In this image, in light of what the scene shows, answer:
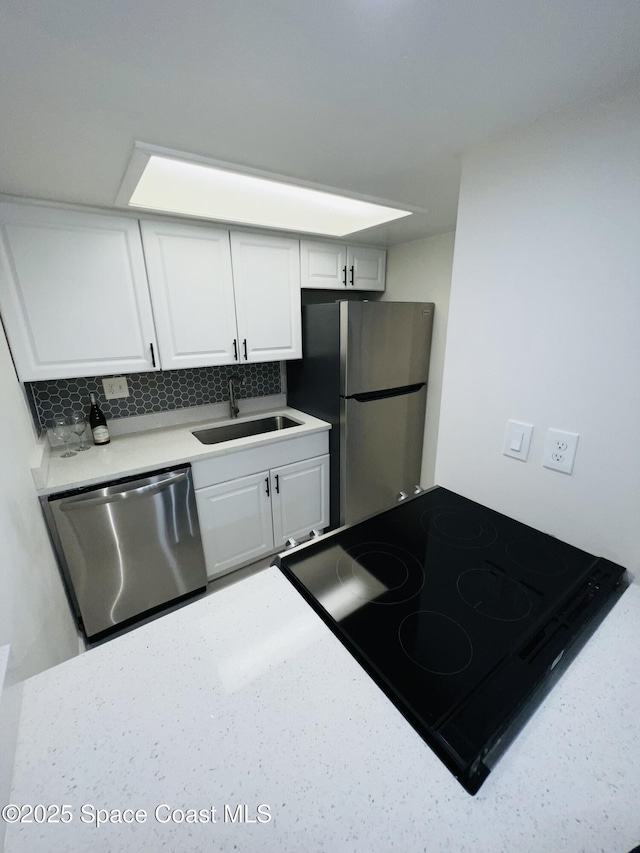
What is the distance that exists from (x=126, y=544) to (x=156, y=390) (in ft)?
3.09

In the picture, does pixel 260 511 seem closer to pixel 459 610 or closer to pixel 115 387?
pixel 115 387

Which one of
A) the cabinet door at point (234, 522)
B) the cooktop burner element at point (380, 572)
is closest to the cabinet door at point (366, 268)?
the cabinet door at point (234, 522)

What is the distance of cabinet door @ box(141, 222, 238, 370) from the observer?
164 centimetres

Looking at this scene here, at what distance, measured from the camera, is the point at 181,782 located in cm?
44

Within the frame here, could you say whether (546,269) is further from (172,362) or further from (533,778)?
(172,362)

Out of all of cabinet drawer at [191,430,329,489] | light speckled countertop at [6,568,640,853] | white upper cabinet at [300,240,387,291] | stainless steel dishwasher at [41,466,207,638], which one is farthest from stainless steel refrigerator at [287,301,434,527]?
light speckled countertop at [6,568,640,853]

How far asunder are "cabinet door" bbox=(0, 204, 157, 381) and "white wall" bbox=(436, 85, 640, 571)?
1.50m

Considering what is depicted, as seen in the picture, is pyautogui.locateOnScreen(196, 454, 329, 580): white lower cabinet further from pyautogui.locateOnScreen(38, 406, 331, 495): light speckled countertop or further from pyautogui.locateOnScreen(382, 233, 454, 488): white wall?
pyautogui.locateOnScreen(382, 233, 454, 488): white wall

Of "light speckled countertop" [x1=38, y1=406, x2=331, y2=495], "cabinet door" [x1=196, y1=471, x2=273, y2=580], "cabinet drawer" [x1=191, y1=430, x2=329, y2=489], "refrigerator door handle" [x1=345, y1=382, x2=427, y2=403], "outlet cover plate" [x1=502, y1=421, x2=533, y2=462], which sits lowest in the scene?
"cabinet door" [x1=196, y1=471, x2=273, y2=580]

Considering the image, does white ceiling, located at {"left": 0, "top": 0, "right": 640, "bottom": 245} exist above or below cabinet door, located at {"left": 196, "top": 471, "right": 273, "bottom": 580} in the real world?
above

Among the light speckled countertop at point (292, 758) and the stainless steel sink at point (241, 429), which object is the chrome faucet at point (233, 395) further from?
the light speckled countertop at point (292, 758)

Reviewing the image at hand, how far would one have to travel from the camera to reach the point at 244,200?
1571mm

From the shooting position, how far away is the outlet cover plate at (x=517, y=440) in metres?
0.98

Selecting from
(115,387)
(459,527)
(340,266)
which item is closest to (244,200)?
(340,266)
